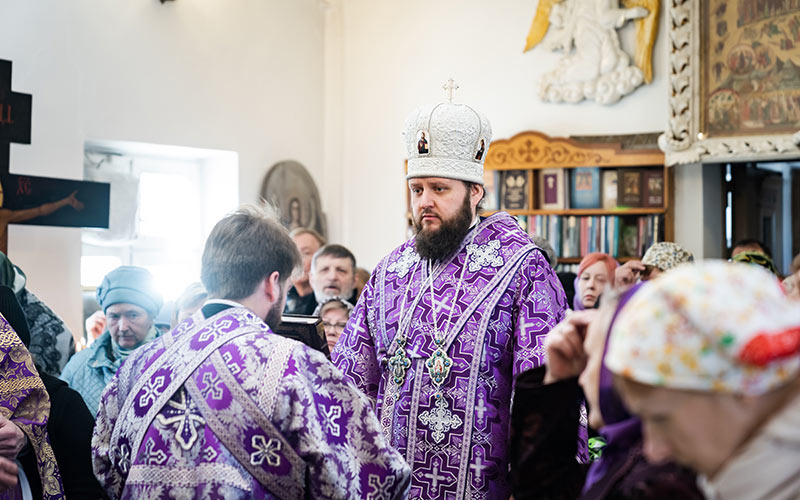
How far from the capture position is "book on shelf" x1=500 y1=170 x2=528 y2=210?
7.43m

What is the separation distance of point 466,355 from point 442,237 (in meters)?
0.37

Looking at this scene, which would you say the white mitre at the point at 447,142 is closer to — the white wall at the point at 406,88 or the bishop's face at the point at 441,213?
the bishop's face at the point at 441,213

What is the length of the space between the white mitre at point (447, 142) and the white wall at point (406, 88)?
180 inches

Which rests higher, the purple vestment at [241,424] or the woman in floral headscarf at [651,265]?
the woman in floral headscarf at [651,265]

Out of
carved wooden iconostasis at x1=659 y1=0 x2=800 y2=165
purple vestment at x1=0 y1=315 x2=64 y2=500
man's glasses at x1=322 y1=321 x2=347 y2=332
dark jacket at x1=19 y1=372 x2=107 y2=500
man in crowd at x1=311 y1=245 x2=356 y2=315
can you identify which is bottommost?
dark jacket at x1=19 y1=372 x2=107 y2=500

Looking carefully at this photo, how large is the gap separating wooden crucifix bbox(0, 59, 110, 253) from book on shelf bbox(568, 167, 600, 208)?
361 centimetres

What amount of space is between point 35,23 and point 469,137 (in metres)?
4.12

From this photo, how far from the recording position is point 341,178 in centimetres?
856

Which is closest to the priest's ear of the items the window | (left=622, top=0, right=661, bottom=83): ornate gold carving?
the window

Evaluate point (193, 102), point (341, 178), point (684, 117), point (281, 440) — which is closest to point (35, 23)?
point (193, 102)

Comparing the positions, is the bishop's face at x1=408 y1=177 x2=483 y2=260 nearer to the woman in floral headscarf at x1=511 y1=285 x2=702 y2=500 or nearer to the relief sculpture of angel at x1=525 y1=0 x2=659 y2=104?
the woman in floral headscarf at x1=511 y1=285 x2=702 y2=500

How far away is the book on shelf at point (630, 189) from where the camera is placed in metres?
7.08

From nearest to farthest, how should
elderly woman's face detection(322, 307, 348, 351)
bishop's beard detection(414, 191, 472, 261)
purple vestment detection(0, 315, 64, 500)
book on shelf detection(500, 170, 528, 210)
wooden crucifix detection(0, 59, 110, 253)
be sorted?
purple vestment detection(0, 315, 64, 500) < bishop's beard detection(414, 191, 472, 261) < elderly woman's face detection(322, 307, 348, 351) < wooden crucifix detection(0, 59, 110, 253) < book on shelf detection(500, 170, 528, 210)

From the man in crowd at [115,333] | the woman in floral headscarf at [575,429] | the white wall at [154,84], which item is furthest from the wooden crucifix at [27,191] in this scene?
the woman in floral headscarf at [575,429]
